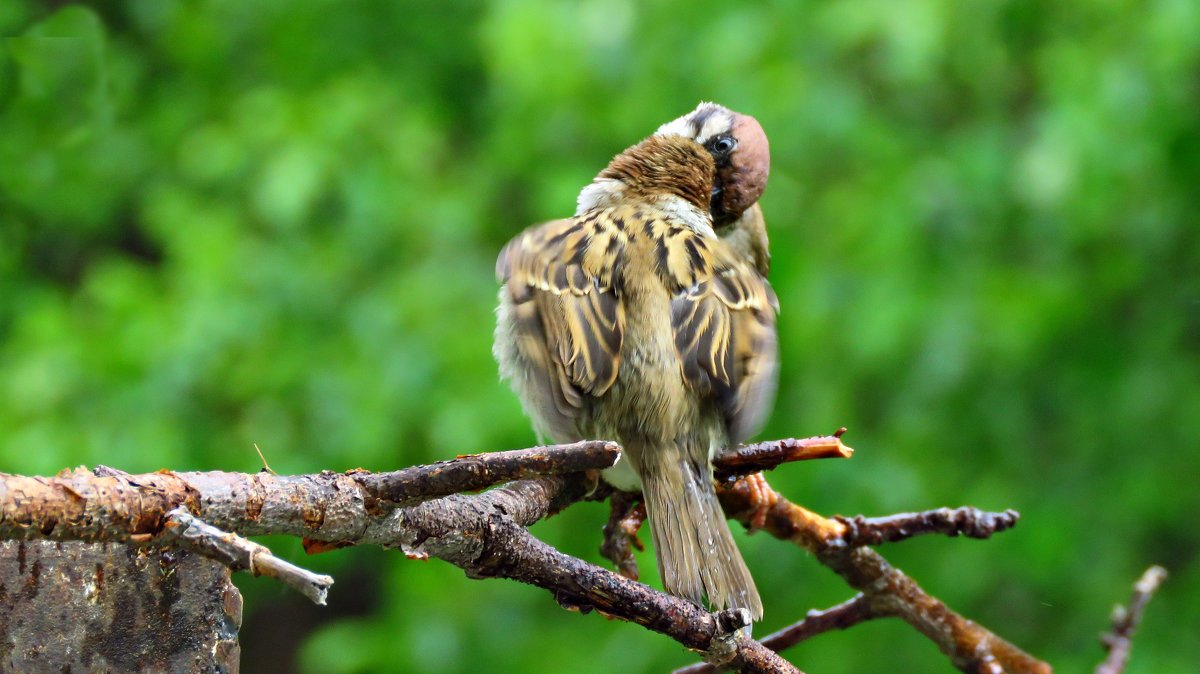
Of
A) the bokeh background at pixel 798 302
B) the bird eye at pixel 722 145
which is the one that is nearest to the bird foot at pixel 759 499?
the bird eye at pixel 722 145

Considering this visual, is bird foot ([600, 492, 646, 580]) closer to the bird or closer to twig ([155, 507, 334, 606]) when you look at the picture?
the bird

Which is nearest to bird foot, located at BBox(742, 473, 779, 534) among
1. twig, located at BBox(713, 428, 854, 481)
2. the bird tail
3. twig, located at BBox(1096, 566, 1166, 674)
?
the bird tail

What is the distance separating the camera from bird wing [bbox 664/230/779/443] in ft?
10.00

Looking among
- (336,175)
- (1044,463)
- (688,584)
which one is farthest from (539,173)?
(688,584)

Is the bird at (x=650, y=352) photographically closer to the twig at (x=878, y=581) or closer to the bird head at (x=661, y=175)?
the twig at (x=878, y=581)

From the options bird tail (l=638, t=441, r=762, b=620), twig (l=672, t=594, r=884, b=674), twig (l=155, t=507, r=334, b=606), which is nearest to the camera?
twig (l=155, t=507, r=334, b=606)

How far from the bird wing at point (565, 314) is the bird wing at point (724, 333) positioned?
0.16 meters

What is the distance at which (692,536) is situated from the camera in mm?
2629

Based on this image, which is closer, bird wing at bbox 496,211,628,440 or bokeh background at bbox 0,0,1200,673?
bird wing at bbox 496,211,628,440

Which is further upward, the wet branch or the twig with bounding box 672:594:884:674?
the twig with bounding box 672:594:884:674

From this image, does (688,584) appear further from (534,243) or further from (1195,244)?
(1195,244)

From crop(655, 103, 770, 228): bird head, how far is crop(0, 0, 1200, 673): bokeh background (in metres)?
1.15

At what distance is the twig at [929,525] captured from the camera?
8.71 feet

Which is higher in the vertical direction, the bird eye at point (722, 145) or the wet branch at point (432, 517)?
the bird eye at point (722, 145)
